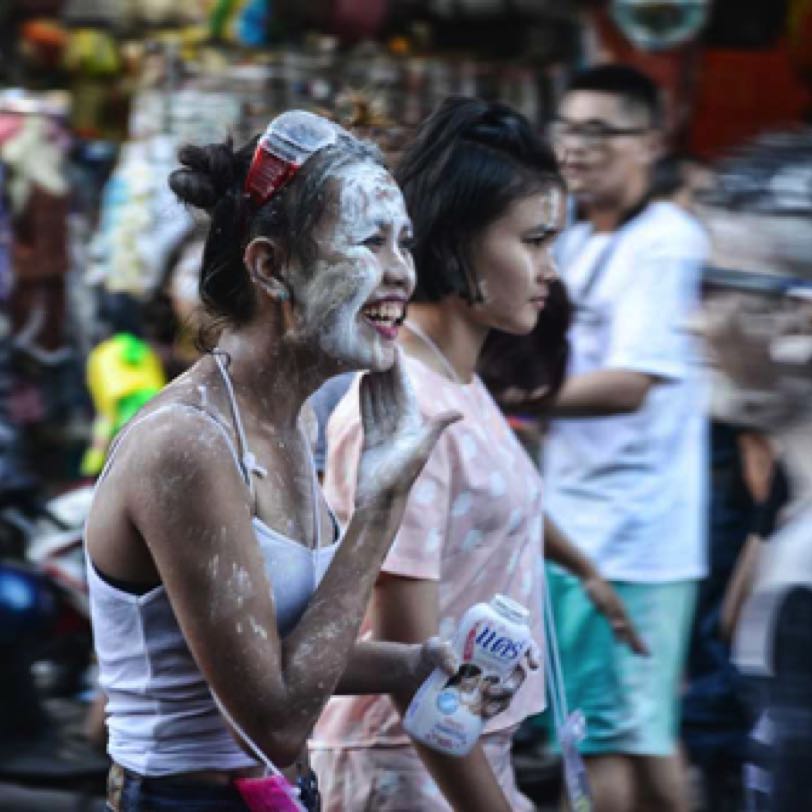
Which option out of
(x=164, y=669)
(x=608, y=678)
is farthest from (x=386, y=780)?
(x=608, y=678)

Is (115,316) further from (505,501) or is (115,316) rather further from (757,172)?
(757,172)

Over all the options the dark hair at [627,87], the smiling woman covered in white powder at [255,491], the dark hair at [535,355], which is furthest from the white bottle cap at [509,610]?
the dark hair at [627,87]

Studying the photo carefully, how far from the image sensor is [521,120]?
3.43 metres

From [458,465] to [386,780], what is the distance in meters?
0.55

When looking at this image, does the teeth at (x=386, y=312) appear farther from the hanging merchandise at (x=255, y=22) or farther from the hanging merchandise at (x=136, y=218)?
the hanging merchandise at (x=255, y=22)

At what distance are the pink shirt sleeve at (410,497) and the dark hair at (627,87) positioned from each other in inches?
81.1

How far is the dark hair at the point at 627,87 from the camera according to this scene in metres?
5.12

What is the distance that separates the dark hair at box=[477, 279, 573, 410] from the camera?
4.11 meters

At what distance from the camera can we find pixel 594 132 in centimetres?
503

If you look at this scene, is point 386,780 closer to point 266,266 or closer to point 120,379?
point 266,266

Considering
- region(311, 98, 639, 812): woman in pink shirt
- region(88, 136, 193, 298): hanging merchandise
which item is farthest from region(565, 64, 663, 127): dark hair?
region(88, 136, 193, 298): hanging merchandise

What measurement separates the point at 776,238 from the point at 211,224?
2.62 ft

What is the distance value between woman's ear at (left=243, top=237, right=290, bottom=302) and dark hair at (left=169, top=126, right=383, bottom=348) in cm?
1

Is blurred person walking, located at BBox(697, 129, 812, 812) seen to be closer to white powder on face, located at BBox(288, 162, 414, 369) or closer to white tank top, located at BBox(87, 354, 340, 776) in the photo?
white powder on face, located at BBox(288, 162, 414, 369)
